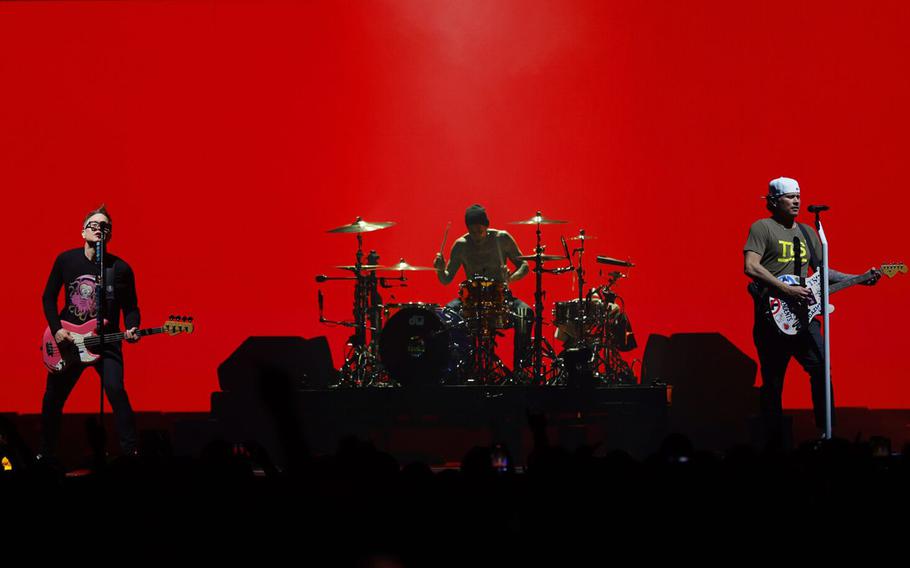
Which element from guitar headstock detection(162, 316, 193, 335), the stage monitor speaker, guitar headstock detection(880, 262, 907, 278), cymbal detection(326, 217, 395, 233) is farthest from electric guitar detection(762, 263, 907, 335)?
guitar headstock detection(162, 316, 193, 335)

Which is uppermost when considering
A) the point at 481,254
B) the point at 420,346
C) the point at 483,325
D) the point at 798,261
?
the point at 481,254

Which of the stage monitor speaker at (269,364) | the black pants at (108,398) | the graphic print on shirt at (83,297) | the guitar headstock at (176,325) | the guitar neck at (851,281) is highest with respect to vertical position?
the guitar neck at (851,281)

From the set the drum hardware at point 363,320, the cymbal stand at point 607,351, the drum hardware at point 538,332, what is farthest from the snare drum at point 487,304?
the cymbal stand at point 607,351

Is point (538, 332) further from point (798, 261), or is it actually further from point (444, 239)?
point (798, 261)

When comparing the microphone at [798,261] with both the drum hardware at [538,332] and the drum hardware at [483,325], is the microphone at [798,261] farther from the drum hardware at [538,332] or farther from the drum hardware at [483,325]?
the drum hardware at [483,325]

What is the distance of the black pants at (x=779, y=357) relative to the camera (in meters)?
6.51

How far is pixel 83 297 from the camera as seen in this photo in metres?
6.96

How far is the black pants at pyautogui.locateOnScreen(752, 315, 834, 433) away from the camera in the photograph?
6.51 metres

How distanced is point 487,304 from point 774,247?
114 inches

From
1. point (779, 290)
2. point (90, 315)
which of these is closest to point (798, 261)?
point (779, 290)

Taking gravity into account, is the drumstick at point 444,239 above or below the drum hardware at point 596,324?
above

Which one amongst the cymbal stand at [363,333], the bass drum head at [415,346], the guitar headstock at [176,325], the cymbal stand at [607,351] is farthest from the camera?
the cymbal stand at [607,351]

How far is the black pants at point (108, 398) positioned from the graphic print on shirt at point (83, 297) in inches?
14.6

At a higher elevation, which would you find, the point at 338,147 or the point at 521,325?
the point at 338,147
